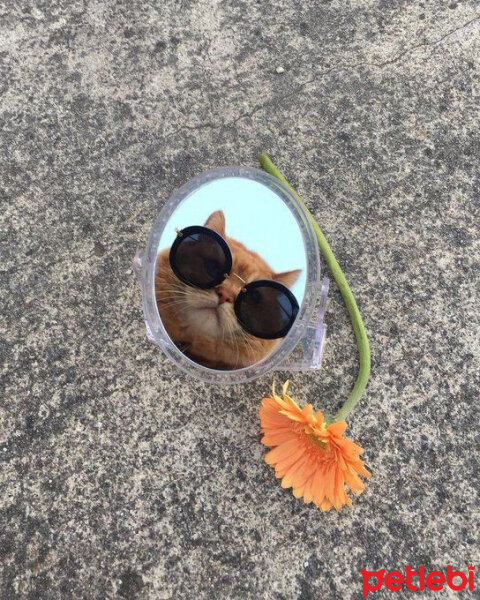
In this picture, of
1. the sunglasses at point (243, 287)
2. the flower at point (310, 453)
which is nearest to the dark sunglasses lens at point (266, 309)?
the sunglasses at point (243, 287)

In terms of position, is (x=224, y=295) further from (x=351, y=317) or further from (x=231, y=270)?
(x=351, y=317)

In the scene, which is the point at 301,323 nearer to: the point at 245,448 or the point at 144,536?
the point at 245,448

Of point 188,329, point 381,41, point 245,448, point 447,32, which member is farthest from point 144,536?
point 447,32

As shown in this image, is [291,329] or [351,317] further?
[351,317]

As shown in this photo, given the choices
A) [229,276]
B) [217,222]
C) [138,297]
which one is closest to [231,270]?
[229,276]

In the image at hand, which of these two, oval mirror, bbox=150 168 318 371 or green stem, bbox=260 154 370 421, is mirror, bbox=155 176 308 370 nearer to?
oval mirror, bbox=150 168 318 371

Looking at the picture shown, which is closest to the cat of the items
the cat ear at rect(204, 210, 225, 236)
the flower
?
the cat ear at rect(204, 210, 225, 236)
